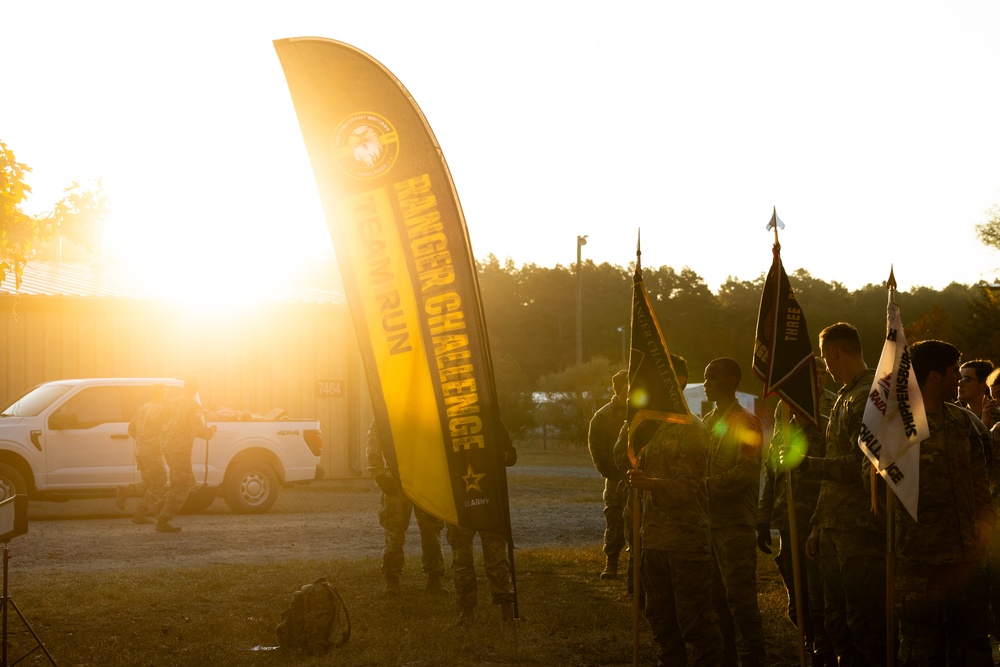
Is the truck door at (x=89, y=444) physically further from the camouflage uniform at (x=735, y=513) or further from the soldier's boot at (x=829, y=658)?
the soldier's boot at (x=829, y=658)

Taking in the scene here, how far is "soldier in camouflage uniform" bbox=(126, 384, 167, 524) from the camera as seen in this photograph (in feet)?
50.9

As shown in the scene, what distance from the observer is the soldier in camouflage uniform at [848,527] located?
6.17 meters

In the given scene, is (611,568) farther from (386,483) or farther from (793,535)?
(793,535)

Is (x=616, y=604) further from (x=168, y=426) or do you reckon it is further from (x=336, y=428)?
(x=336, y=428)

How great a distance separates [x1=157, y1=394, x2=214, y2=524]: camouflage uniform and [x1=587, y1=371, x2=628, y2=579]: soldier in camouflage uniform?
6530 millimetres

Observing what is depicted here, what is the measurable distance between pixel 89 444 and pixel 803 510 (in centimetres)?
1231

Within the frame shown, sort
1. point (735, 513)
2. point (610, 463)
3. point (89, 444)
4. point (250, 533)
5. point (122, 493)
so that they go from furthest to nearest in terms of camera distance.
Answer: point (89, 444) < point (122, 493) < point (250, 533) < point (610, 463) < point (735, 513)

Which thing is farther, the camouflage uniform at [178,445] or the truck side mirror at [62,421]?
the truck side mirror at [62,421]

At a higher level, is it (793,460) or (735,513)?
(793,460)

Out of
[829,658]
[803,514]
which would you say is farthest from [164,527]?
[829,658]

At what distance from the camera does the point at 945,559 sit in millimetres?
5715

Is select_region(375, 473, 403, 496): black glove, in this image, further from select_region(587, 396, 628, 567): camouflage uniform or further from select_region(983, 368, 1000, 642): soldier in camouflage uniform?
select_region(983, 368, 1000, 642): soldier in camouflage uniform

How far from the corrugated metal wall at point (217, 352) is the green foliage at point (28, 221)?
43.7 feet

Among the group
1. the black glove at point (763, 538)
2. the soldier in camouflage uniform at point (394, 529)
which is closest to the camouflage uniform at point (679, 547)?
the black glove at point (763, 538)
